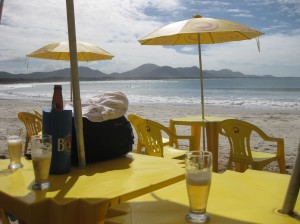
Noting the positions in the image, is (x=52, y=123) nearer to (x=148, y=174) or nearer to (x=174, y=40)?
(x=148, y=174)

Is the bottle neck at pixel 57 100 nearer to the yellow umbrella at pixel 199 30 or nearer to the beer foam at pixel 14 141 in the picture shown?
the beer foam at pixel 14 141

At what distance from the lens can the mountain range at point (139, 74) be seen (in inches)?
4523

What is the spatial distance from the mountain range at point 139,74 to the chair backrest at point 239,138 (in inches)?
4481

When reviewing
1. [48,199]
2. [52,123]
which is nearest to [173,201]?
[48,199]

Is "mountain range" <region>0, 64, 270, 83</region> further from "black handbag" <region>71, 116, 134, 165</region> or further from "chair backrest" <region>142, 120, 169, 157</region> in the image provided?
"black handbag" <region>71, 116, 134, 165</region>

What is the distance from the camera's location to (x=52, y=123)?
151 cm

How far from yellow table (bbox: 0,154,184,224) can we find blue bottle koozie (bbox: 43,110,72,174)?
0.06m

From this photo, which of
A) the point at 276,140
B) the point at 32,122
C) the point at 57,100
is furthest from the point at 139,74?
the point at 57,100

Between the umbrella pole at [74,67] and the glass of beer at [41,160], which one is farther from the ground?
the umbrella pole at [74,67]

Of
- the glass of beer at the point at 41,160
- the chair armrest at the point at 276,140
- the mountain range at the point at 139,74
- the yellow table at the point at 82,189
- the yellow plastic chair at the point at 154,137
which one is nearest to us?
the yellow table at the point at 82,189

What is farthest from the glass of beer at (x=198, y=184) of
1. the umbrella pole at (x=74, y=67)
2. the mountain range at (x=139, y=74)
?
the mountain range at (x=139, y=74)

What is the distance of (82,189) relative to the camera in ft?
4.40

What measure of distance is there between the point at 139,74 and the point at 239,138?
523 ft

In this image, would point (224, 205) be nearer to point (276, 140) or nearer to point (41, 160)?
point (41, 160)
